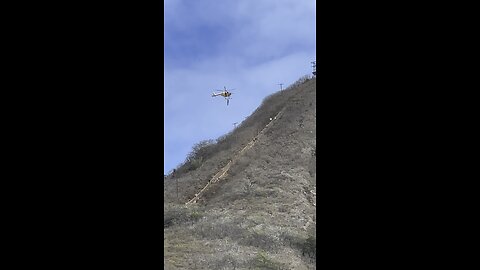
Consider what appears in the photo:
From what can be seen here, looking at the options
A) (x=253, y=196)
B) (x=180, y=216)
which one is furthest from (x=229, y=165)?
(x=180, y=216)

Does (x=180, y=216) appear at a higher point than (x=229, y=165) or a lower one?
lower

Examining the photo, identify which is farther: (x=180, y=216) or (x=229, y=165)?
(x=229, y=165)

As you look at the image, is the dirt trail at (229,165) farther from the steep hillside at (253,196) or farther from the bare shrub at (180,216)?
the bare shrub at (180,216)

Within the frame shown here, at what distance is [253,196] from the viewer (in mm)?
19219

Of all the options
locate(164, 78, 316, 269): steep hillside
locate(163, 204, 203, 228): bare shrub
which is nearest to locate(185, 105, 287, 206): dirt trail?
locate(164, 78, 316, 269): steep hillside

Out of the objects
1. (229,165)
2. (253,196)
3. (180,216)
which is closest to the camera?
(180,216)

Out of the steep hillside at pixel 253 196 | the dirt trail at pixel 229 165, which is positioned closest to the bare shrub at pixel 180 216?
the steep hillside at pixel 253 196

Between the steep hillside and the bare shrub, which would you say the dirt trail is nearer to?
the steep hillside

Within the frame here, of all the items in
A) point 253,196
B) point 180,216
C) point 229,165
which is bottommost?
point 180,216

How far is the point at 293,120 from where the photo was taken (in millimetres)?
26078

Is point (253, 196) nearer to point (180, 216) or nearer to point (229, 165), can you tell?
point (180, 216)

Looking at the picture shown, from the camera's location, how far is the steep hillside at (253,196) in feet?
45.1
